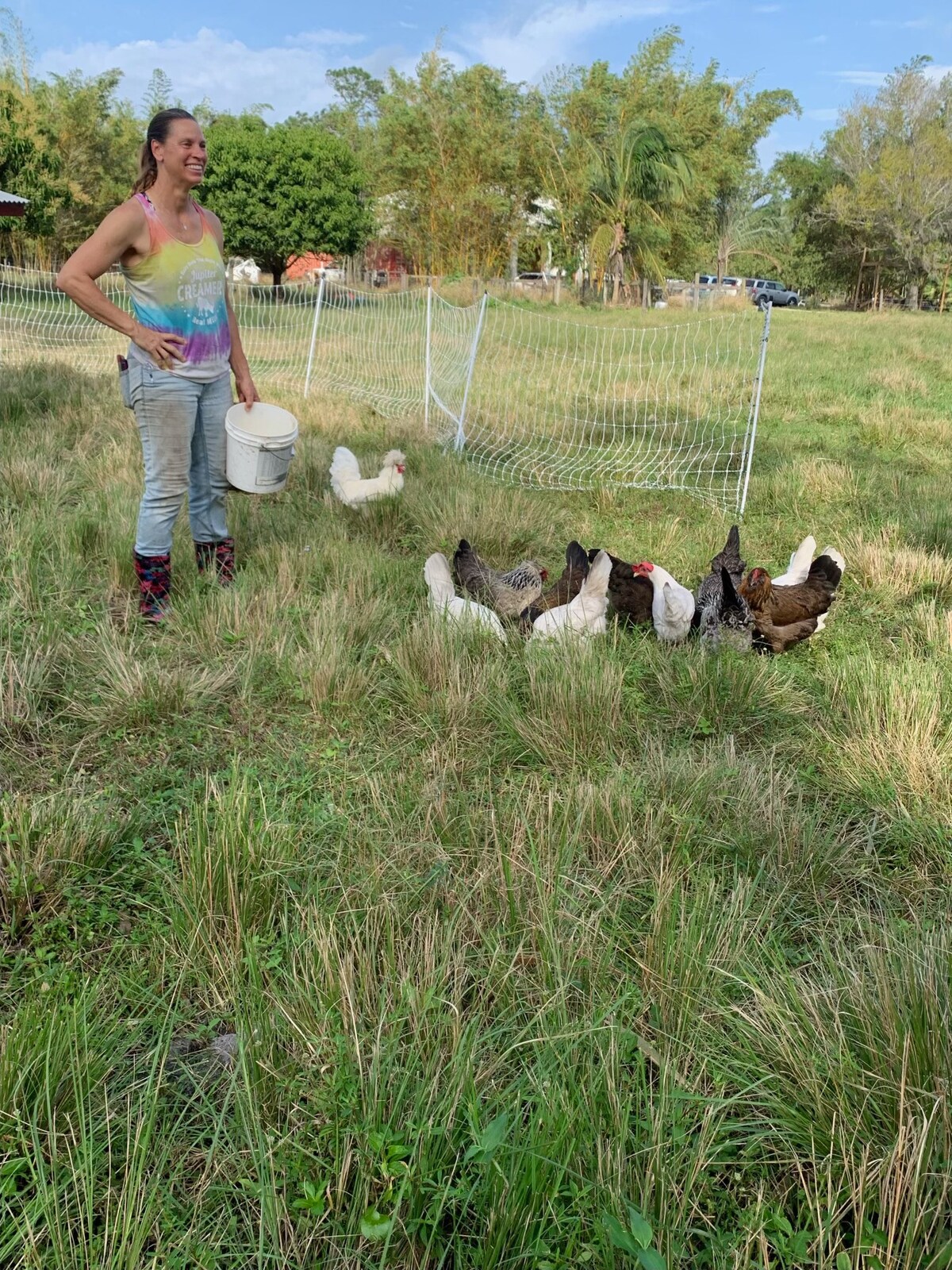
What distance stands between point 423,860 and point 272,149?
33578 mm

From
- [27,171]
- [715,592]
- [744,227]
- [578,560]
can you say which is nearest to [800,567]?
[715,592]

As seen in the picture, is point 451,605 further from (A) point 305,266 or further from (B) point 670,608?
(A) point 305,266

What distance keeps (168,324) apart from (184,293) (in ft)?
0.42

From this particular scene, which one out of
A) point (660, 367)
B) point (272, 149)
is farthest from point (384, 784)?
point (272, 149)

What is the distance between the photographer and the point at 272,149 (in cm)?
3027

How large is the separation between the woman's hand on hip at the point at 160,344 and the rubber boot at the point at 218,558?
84cm

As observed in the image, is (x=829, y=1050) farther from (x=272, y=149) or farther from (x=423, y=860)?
(x=272, y=149)

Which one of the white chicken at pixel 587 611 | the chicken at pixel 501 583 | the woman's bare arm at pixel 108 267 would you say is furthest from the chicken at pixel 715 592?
the woman's bare arm at pixel 108 267

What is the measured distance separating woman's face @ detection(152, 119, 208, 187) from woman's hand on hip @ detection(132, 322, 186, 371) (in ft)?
1.79

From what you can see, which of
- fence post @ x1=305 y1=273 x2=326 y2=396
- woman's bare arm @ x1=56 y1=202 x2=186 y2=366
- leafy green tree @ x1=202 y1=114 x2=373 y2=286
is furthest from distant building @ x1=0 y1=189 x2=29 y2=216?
leafy green tree @ x1=202 y1=114 x2=373 y2=286

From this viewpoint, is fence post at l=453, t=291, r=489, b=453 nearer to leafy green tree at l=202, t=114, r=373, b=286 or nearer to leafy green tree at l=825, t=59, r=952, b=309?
leafy green tree at l=202, t=114, r=373, b=286

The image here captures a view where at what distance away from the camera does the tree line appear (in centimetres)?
3000

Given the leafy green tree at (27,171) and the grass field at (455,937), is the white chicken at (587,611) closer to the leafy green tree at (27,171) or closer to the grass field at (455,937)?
the grass field at (455,937)

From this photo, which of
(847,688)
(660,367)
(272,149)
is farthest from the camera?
(272,149)
